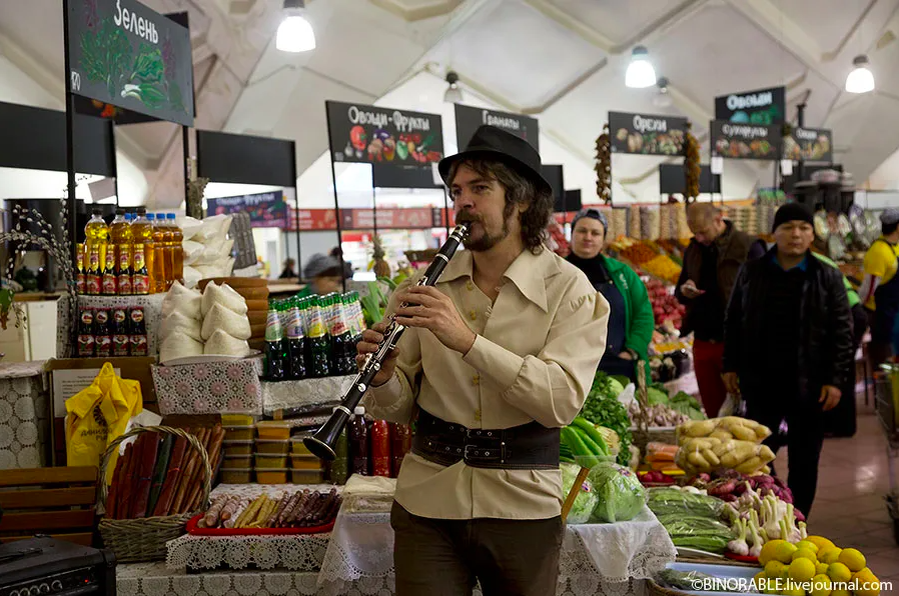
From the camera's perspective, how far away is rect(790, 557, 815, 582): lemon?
312 centimetres

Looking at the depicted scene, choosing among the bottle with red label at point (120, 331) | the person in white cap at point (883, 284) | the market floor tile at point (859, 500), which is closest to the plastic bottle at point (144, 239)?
the bottle with red label at point (120, 331)

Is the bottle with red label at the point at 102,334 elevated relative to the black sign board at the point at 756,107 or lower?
lower

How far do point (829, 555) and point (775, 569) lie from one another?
0.22 m

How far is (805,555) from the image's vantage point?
10.5 ft

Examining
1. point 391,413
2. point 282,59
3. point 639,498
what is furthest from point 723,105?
point 391,413

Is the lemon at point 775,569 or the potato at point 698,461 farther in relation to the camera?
the potato at point 698,461

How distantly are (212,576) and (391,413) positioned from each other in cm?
123

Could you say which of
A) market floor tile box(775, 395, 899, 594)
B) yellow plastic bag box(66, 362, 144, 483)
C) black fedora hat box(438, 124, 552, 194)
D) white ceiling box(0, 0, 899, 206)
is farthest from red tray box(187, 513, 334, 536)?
white ceiling box(0, 0, 899, 206)

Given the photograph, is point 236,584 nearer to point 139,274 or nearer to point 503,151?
point 139,274

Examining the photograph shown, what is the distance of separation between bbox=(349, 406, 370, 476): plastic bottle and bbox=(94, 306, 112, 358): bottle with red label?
3.56 ft

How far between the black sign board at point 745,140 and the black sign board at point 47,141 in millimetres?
6996

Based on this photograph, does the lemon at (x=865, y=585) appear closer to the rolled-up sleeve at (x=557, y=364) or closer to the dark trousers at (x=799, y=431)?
the rolled-up sleeve at (x=557, y=364)

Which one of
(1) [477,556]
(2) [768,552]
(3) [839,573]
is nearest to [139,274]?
(1) [477,556]

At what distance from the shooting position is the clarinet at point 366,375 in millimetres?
2158
